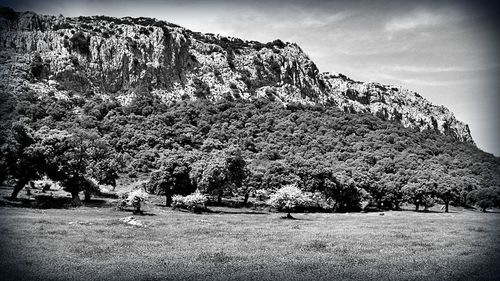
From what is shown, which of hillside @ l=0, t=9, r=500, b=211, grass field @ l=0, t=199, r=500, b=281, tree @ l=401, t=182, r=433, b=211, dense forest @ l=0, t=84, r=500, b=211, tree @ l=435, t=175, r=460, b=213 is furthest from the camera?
tree @ l=401, t=182, r=433, b=211

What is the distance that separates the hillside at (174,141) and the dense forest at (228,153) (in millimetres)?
362

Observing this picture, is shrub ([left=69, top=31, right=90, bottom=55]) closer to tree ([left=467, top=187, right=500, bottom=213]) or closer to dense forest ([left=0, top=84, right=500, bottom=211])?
dense forest ([left=0, top=84, right=500, bottom=211])

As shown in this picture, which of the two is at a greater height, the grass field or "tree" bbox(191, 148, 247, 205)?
"tree" bbox(191, 148, 247, 205)

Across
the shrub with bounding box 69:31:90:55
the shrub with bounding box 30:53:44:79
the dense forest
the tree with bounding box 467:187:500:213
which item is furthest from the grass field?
the shrub with bounding box 69:31:90:55

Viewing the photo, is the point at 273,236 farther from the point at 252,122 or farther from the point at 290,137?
the point at 252,122

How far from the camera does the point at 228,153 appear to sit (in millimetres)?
88562

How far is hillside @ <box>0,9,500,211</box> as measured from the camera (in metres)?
70.6

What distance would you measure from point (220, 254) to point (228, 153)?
209 ft

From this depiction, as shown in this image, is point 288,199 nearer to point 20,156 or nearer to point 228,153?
point 228,153

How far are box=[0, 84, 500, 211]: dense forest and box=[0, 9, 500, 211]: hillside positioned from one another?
1.19 ft

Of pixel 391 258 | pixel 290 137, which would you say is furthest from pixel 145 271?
pixel 290 137

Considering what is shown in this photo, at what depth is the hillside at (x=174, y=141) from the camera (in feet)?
232

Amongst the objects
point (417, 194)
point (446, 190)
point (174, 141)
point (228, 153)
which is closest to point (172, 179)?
point (228, 153)

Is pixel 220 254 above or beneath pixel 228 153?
beneath
